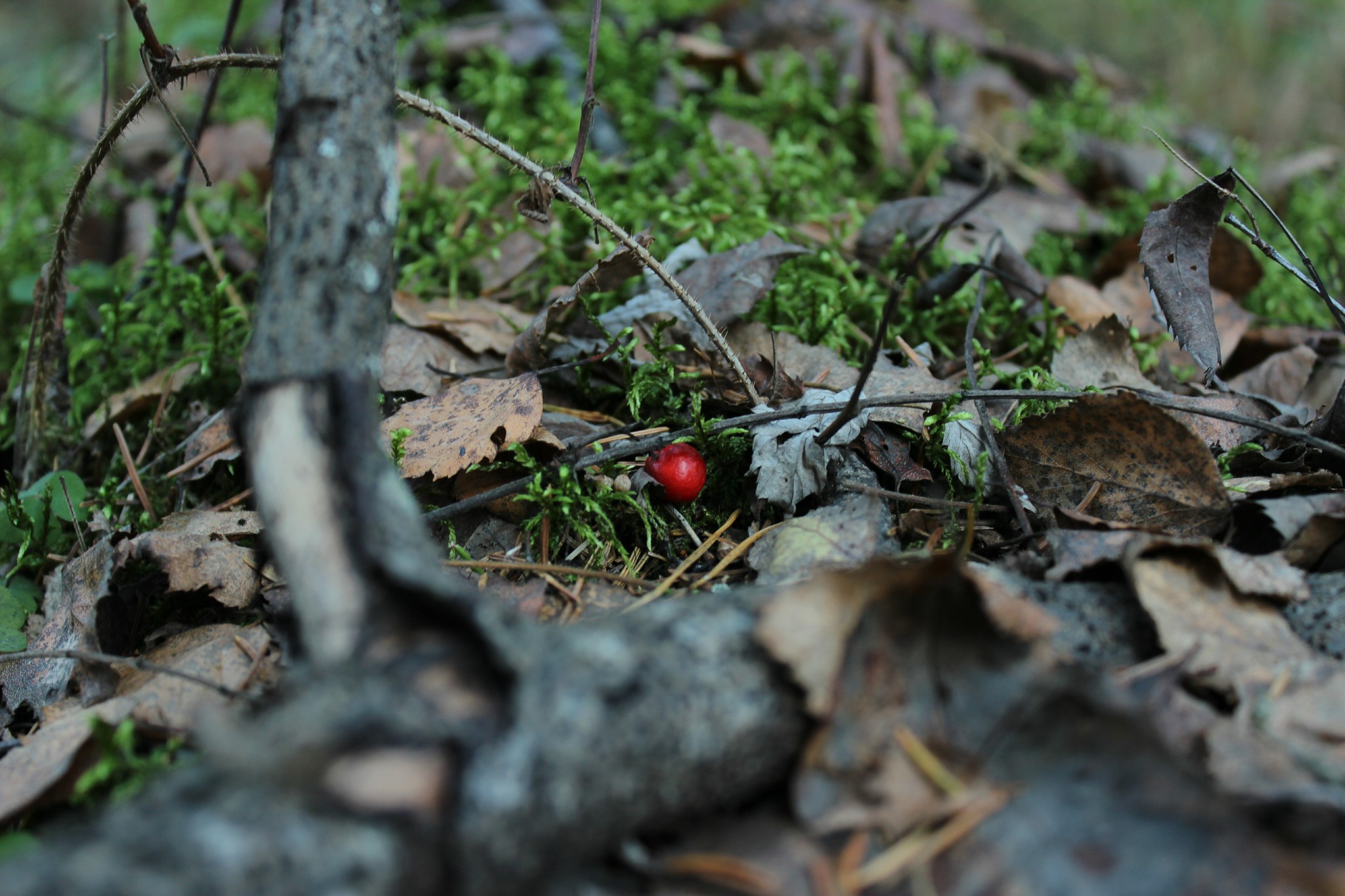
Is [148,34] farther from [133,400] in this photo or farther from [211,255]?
[211,255]

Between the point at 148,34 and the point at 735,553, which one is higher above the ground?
the point at 148,34

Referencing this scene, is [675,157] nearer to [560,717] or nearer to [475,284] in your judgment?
[475,284]

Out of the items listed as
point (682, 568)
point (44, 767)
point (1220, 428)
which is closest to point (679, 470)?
point (682, 568)

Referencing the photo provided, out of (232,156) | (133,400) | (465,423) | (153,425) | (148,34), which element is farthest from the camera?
(232,156)

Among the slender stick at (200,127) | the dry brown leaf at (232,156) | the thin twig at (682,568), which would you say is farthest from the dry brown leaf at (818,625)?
the dry brown leaf at (232,156)

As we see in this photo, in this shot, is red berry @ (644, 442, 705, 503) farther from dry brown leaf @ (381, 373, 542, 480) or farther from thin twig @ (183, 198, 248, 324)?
Result: thin twig @ (183, 198, 248, 324)

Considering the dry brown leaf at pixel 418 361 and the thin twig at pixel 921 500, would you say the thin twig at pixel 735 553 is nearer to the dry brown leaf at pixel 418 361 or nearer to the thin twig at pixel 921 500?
the thin twig at pixel 921 500
